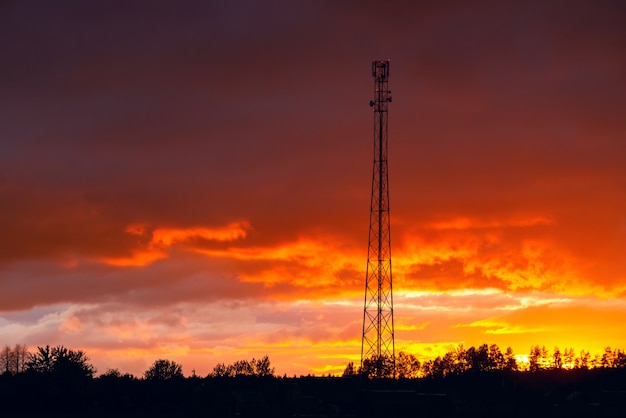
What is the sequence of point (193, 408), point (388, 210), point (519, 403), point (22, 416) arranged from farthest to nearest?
1. point (519, 403)
2. point (193, 408)
3. point (22, 416)
4. point (388, 210)

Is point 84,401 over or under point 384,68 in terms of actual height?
under

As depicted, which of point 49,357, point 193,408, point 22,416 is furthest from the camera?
point 49,357

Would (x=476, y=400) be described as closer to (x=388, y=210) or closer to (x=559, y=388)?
(x=559, y=388)

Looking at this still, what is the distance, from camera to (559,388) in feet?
547

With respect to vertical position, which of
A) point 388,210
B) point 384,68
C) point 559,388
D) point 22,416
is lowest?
point 22,416

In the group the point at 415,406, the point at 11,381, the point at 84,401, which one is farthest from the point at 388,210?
the point at 11,381

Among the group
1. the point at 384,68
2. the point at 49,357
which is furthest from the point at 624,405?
the point at 49,357

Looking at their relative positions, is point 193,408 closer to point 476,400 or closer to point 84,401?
point 84,401

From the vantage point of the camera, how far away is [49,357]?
539ft

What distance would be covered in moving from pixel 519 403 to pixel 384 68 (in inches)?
2621

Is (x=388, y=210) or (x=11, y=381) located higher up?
(x=388, y=210)

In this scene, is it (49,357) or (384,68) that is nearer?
(384,68)

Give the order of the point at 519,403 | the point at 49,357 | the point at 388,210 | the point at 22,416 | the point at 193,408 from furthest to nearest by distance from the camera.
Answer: the point at 49,357 → the point at 519,403 → the point at 193,408 → the point at 22,416 → the point at 388,210

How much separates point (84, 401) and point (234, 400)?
2341 centimetres
